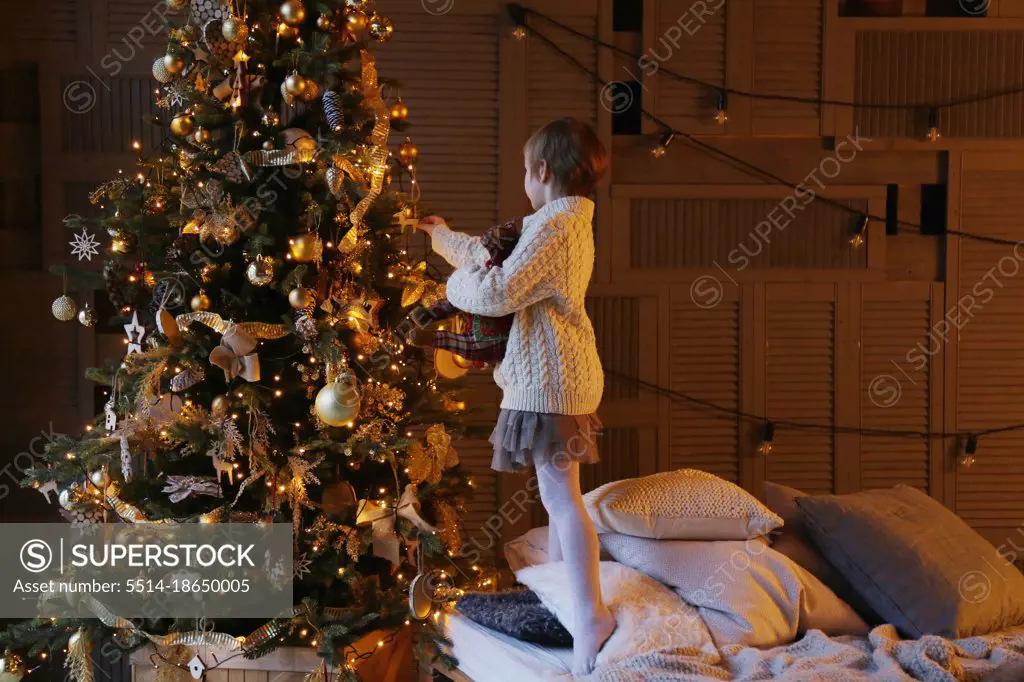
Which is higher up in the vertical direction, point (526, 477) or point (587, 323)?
point (587, 323)

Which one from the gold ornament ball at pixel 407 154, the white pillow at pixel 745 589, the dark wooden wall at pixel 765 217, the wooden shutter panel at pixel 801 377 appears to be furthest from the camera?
the wooden shutter panel at pixel 801 377

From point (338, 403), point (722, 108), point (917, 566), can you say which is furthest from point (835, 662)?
point (722, 108)

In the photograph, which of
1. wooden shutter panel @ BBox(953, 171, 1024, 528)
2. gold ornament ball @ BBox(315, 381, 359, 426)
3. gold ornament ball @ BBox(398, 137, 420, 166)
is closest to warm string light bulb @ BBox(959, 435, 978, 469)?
wooden shutter panel @ BBox(953, 171, 1024, 528)

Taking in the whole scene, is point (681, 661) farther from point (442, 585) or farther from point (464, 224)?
point (464, 224)

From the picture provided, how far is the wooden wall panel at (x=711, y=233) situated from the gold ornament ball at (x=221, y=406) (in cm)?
154

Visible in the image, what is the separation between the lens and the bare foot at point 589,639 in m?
1.94

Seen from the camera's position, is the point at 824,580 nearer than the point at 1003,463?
Yes

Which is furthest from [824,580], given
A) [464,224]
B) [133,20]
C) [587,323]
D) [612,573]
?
[133,20]

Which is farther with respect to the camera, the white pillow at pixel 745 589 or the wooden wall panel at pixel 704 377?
the wooden wall panel at pixel 704 377

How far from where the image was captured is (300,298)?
77.6 inches

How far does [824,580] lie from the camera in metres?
2.23

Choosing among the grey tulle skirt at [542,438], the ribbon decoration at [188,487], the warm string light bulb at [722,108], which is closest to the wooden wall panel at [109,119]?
the ribbon decoration at [188,487]

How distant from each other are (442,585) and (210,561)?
1.67ft

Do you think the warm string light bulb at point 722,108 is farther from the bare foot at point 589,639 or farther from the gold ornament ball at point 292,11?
the bare foot at point 589,639
